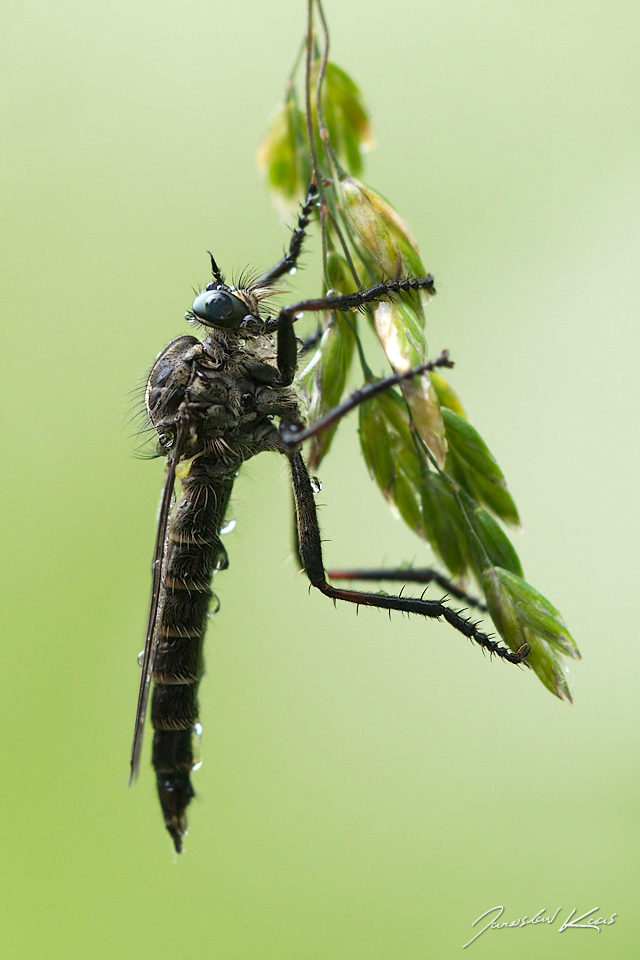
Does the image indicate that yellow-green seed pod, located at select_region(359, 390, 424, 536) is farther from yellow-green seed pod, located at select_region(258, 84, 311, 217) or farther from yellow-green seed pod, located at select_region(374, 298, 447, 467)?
yellow-green seed pod, located at select_region(258, 84, 311, 217)

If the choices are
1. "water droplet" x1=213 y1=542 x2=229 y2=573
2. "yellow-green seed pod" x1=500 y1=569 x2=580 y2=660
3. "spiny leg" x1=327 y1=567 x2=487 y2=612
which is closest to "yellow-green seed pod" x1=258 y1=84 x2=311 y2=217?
"water droplet" x1=213 y1=542 x2=229 y2=573

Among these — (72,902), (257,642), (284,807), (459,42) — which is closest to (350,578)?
(257,642)

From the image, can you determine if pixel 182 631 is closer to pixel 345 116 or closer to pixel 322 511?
pixel 322 511

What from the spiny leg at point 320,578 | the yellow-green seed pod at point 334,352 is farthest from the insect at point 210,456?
the yellow-green seed pod at point 334,352

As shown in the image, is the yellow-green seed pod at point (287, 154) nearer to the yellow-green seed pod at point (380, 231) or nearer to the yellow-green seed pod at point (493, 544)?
the yellow-green seed pod at point (380, 231)

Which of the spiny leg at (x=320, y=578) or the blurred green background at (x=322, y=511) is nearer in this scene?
the spiny leg at (x=320, y=578)

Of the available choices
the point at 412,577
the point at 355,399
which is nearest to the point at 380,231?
the point at 355,399

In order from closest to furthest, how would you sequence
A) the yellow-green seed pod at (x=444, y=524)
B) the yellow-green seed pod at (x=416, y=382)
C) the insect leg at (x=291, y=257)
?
the yellow-green seed pod at (x=416, y=382), the yellow-green seed pod at (x=444, y=524), the insect leg at (x=291, y=257)
